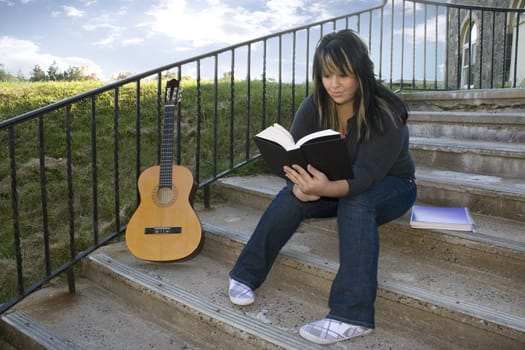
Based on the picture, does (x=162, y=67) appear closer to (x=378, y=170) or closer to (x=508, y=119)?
(x=378, y=170)

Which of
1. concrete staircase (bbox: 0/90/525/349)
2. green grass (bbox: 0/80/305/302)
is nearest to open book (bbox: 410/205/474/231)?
concrete staircase (bbox: 0/90/525/349)

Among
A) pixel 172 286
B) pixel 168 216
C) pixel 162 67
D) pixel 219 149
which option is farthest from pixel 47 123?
pixel 172 286

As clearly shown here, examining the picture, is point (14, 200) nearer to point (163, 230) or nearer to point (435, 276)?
point (163, 230)

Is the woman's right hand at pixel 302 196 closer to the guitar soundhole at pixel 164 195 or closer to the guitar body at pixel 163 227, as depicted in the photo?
the guitar body at pixel 163 227

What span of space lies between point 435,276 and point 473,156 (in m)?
1.13

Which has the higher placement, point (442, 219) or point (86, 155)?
point (86, 155)

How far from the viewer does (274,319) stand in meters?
1.81

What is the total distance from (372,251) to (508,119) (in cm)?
184

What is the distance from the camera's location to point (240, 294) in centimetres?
190

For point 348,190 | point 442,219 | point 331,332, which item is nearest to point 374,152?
point 348,190

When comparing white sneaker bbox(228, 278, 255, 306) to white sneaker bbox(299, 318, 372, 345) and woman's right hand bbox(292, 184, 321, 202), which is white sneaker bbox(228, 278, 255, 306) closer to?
white sneaker bbox(299, 318, 372, 345)

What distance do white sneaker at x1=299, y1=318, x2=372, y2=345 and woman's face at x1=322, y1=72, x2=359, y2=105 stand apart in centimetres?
89

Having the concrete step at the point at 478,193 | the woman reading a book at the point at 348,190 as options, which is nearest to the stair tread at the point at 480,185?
the concrete step at the point at 478,193

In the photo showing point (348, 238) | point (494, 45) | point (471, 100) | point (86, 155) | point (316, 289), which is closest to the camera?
point (348, 238)
